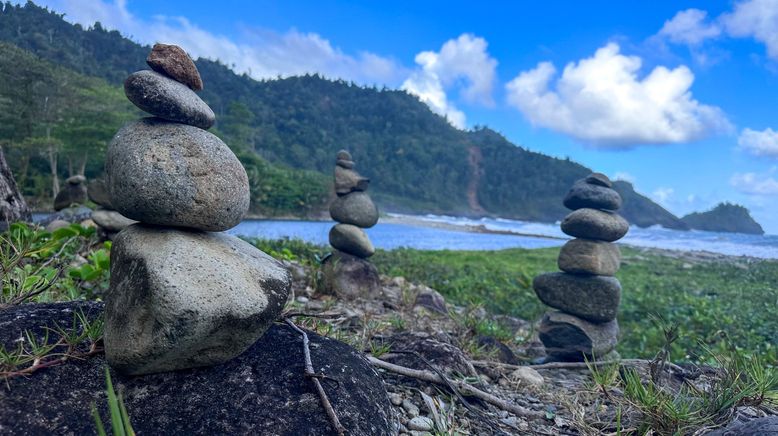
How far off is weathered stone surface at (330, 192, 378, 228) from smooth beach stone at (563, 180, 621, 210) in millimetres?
3584

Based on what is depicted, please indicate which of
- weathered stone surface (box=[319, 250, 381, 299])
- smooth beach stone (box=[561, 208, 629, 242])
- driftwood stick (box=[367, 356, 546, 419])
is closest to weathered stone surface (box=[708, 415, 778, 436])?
driftwood stick (box=[367, 356, 546, 419])

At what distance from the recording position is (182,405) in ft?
8.04

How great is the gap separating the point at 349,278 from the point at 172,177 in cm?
558

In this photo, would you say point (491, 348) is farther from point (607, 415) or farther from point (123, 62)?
point (123, 62)

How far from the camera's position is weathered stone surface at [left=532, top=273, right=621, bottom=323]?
6.22 m

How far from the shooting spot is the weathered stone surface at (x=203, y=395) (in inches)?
88.1

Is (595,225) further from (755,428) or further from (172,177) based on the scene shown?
(172,177)

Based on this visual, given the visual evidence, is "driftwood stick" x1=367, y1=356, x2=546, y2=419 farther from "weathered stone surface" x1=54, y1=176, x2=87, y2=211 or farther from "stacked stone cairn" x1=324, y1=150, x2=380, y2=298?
"weathered stone surface" x1=54, y1=176, x2=87, y2=211

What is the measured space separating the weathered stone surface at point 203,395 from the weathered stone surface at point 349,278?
4915mm

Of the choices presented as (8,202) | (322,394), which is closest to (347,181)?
(8,202)

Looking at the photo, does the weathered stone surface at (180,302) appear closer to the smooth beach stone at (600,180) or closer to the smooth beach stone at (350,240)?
the smooth beach stone at (600,180)

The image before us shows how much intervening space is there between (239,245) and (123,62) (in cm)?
4683

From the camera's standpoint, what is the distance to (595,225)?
20.2ft

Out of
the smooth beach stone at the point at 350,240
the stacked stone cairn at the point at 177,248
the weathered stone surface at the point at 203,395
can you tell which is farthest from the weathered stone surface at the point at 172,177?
the smooth beach stone at the point at 350,240
